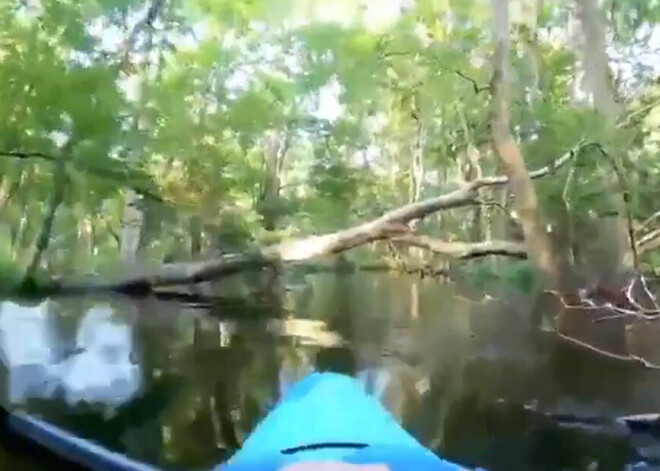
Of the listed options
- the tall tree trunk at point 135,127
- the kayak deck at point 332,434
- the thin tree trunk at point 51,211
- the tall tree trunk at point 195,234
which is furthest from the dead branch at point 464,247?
the thin tree trunk at point 51,211

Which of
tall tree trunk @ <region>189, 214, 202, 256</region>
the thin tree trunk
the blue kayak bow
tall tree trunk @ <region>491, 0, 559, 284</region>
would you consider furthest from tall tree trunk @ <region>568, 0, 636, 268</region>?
the thin tree trunk

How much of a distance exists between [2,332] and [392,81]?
40.0 inches

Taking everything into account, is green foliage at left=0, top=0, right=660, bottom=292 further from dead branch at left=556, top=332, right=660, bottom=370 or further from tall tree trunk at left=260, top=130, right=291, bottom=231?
dead branch at left=556, top=332, right=660, bottom=370

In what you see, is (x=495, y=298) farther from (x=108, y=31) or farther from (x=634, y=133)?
(x=108, y=31)

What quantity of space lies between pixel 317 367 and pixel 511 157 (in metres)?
0.52

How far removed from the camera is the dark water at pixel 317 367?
5.14ft

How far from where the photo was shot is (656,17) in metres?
1.56

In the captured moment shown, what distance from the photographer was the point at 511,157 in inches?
62.8

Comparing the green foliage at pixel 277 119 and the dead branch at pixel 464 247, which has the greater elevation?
the green foliage at pixel 277 119

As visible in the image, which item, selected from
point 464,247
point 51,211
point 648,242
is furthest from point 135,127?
point 648,242

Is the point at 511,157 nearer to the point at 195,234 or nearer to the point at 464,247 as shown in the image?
the point at 464,247

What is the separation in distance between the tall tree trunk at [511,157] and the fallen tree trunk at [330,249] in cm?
2

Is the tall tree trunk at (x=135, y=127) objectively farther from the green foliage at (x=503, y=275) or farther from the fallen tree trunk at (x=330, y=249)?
the green foliage at (x=503, y=275)

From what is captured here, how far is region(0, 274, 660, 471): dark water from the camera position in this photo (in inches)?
61.7
